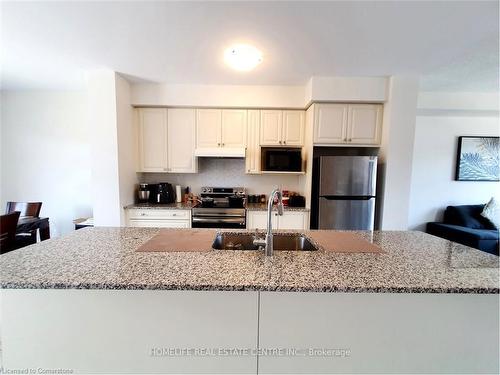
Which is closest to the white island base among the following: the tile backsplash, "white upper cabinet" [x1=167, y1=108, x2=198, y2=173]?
"white upper cabinet" [x1=167, y1=108, x2=198, y2=173]

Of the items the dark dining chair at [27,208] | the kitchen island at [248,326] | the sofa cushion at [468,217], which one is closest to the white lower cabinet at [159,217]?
the dark dining chair at [27,208]

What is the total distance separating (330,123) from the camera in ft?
8.91

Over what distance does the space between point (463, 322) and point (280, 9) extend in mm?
2066

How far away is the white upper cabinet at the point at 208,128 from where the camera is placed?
2.98 metres

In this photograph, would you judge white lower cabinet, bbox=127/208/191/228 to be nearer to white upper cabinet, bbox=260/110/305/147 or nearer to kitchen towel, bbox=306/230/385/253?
white upper cabinet, bbox=260/110/305/147

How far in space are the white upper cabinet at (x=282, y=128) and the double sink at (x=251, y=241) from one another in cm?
176

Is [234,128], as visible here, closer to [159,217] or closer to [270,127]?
[270,127]

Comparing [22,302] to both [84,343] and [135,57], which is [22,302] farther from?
[135,57]

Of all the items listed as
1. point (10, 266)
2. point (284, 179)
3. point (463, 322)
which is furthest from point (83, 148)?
point (463, 322)

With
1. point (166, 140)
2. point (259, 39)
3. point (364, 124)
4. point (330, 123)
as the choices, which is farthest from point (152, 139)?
point (364, 124)

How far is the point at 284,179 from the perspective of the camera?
11.0 feet

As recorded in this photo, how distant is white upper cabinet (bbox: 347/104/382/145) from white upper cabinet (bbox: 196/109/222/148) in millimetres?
1759

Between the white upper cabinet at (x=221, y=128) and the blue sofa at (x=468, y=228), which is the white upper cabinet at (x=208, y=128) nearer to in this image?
the white upper cabinet at (x=221, y=128)

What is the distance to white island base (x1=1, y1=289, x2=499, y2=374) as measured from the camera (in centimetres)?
91
